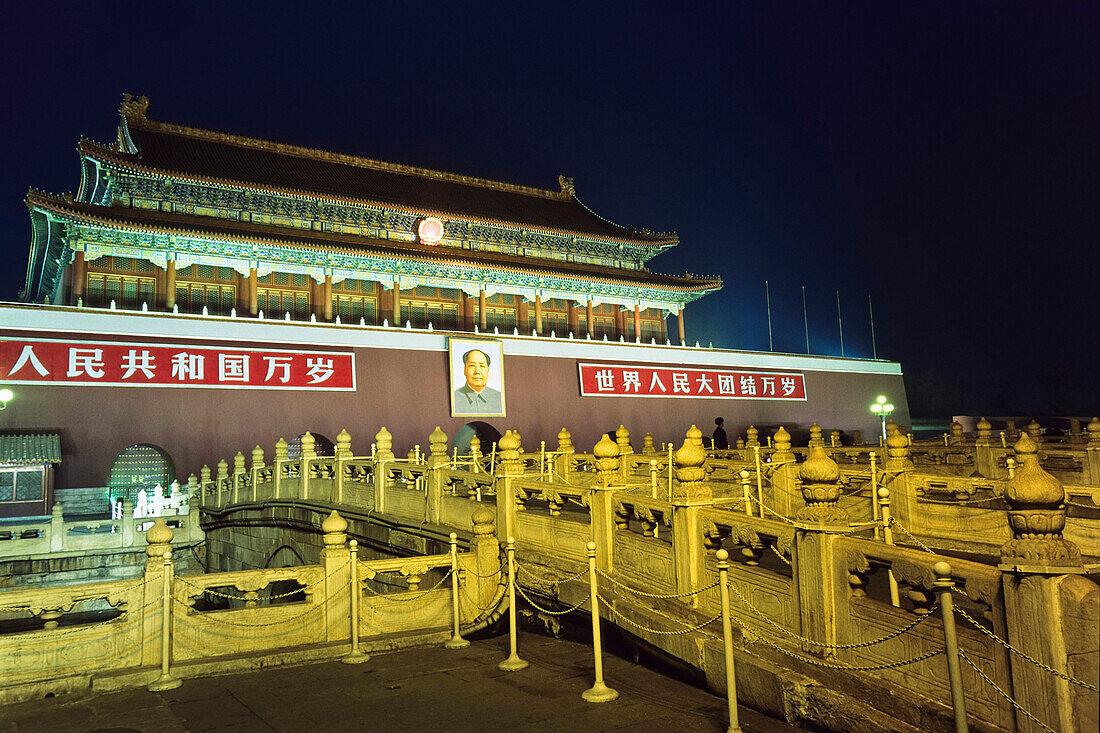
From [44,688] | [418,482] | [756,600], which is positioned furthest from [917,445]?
[44,688]

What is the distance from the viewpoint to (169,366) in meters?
20.3

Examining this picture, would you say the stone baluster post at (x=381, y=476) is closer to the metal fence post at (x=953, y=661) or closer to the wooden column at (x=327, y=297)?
the metal fence post at (x=953, y=661)

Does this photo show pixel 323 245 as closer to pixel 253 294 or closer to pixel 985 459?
pixel 253 294

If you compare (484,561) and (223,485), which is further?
(223,485)

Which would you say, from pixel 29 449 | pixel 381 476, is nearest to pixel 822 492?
pixel 381 476

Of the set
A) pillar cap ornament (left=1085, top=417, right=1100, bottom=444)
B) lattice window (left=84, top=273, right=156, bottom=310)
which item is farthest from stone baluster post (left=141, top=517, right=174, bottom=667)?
lattice window (left=84, top=273, right=156, bottom=310)

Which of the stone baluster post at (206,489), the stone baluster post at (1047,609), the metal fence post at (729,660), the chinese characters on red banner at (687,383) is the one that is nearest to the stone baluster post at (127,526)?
the stone baluster post at (206,489)

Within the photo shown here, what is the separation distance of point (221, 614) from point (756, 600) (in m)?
4.85

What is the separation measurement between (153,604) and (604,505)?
13.4 ft

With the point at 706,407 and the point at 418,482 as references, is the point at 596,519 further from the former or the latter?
the point at 706,407

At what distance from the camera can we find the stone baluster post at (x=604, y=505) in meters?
7.09

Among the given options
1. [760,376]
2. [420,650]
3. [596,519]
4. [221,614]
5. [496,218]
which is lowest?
[420,650]

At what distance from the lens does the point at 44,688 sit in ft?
20.5

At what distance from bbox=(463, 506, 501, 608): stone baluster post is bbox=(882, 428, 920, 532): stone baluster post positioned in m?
4.82
